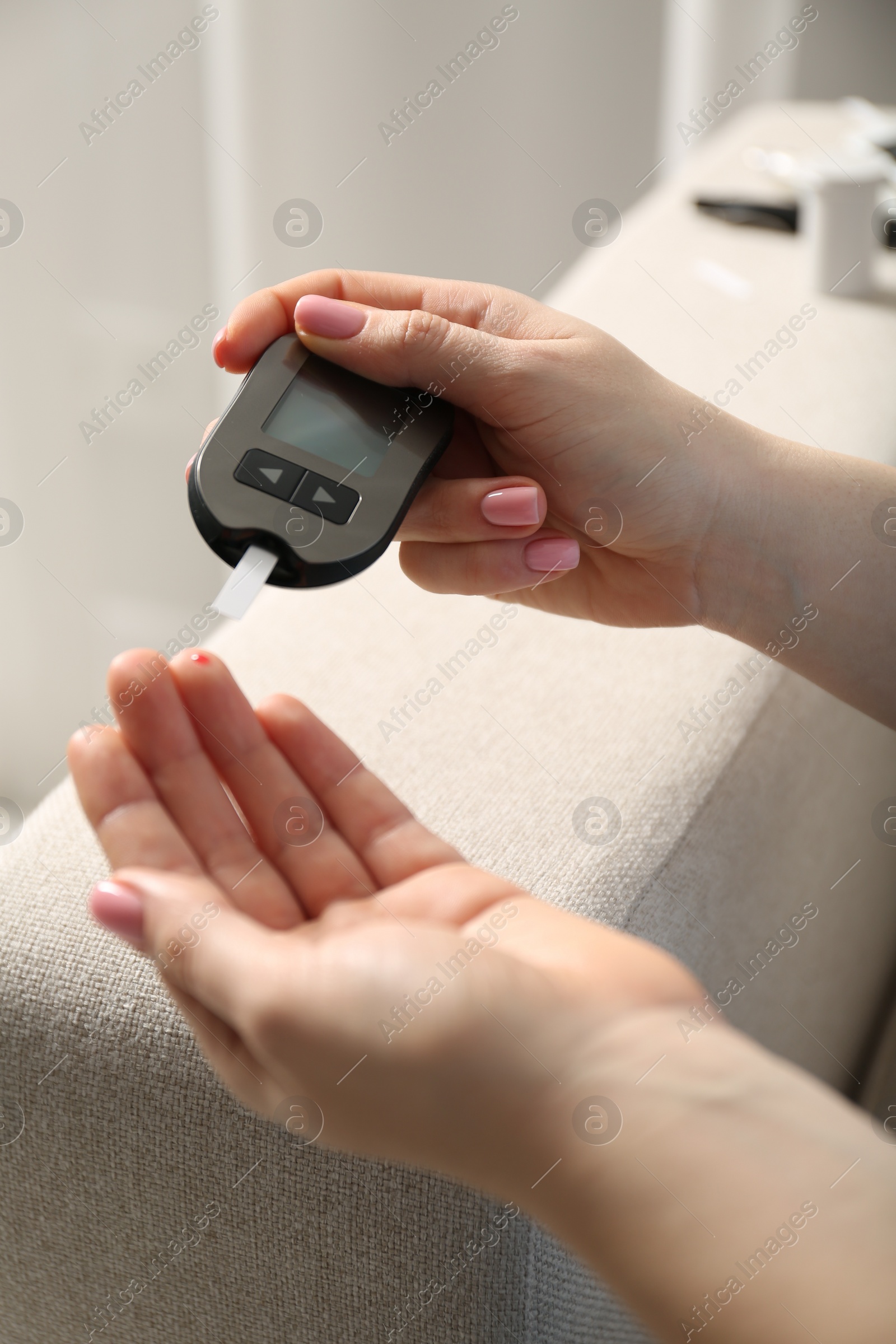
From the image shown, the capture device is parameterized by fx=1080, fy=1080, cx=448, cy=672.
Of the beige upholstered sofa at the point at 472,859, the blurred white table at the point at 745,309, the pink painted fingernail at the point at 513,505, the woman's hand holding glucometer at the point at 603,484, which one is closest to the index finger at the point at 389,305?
the woman's hand holding glucometer at the point at 603,484

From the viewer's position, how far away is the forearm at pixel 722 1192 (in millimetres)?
386

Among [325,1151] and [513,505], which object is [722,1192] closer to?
[325,1151]

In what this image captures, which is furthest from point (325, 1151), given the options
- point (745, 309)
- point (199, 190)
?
point (199, 190)

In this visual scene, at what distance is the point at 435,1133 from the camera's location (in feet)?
1.48

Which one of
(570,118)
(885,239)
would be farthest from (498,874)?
(570,118)

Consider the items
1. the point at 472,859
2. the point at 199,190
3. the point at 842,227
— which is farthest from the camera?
the point at 199,190

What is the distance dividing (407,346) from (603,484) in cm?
17

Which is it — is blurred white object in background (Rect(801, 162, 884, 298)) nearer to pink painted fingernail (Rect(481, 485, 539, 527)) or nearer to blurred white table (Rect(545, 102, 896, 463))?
blurred white table (Rect(545, 102, 896, 463))

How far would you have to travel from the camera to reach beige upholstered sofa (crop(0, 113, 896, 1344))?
0.57m

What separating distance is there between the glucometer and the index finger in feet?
0.05

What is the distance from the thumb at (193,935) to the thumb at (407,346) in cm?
34

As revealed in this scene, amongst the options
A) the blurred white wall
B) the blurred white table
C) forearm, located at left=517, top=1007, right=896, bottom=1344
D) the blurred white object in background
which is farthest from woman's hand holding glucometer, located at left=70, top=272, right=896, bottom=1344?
the blurred white wall

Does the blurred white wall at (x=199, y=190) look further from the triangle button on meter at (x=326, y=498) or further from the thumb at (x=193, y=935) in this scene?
the thumb at (x=193, y=935)

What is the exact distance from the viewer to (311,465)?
0.64m
